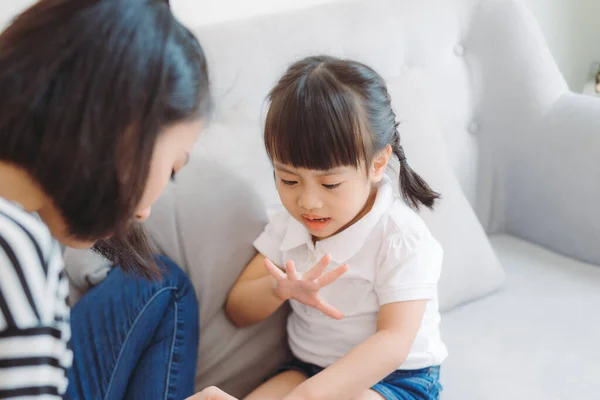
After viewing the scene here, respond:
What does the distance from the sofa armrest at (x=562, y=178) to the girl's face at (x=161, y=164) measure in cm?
99

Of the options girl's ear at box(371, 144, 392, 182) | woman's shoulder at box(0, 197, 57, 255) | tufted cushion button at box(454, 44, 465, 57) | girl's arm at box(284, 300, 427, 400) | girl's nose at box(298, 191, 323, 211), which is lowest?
girl's arm at box(284, 300, 427, 400)

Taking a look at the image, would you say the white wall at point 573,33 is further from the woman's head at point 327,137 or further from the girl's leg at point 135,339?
the girl's leg at point 135,339

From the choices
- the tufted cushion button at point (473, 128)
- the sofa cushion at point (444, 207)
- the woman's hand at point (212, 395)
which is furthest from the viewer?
the tufted cushion button at point (473, 128)

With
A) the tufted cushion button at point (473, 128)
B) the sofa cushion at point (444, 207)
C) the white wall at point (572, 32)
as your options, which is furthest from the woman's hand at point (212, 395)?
the white wall at point (572, 32)

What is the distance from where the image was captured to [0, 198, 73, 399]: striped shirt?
22.8 inches

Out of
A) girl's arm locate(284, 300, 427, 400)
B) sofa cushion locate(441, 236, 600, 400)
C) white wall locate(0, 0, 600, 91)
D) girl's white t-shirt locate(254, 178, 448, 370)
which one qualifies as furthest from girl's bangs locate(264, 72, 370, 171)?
white wall locate(0, 0, 600, 91)

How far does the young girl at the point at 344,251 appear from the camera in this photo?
89cm

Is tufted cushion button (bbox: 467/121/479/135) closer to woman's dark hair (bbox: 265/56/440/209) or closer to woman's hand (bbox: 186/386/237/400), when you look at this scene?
woman's dark hair (bbox: 265/56/440/209)

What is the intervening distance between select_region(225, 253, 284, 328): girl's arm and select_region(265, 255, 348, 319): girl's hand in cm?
6

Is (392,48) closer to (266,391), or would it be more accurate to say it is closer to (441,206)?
(441,206)

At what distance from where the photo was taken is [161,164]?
65cm

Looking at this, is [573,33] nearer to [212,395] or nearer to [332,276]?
[332,276]

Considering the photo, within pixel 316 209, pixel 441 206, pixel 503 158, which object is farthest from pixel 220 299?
pixel 503 158

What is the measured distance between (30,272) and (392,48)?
945 mm
